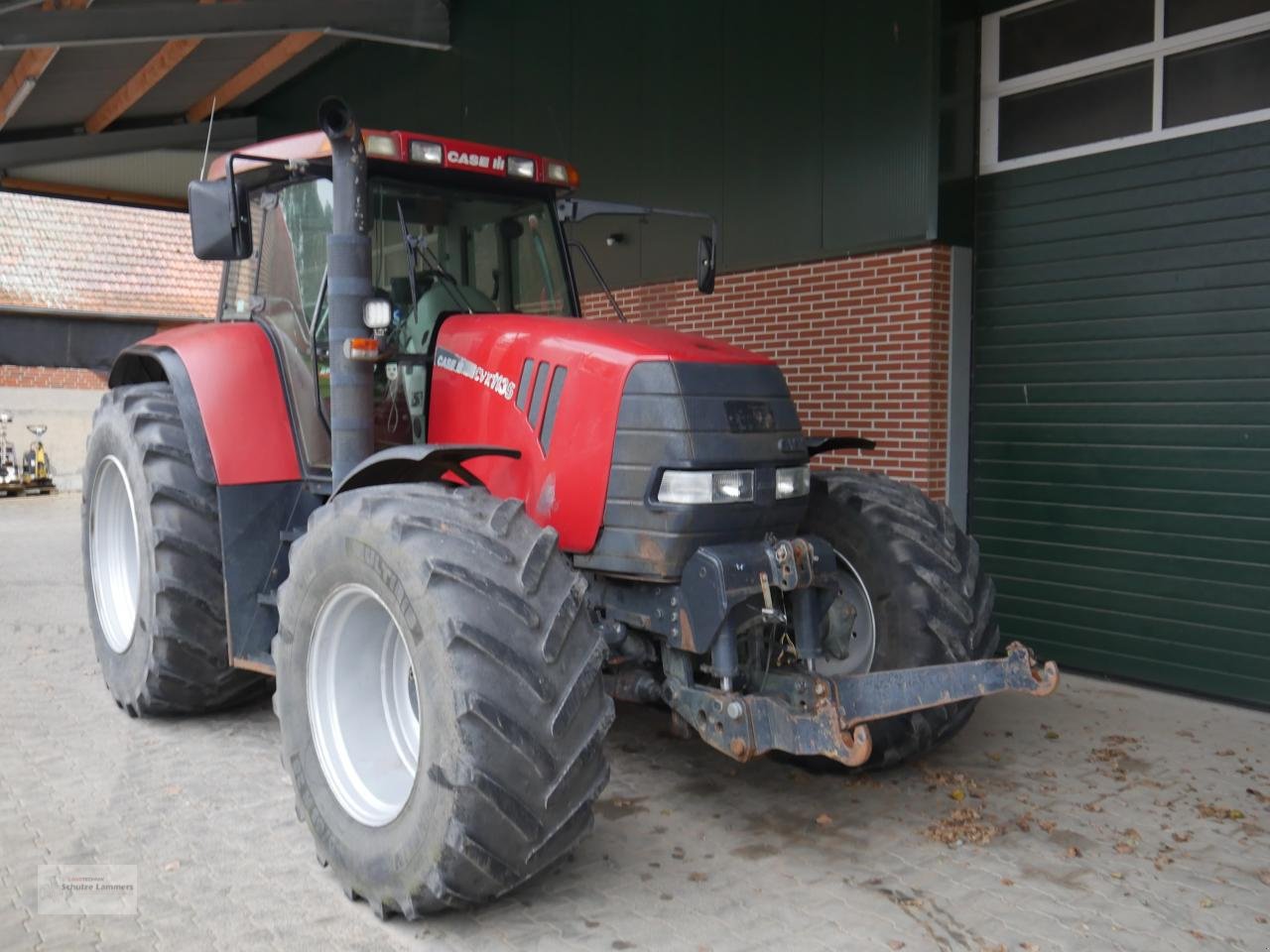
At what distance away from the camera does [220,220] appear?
4191mm

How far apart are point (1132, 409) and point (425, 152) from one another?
14.5ft

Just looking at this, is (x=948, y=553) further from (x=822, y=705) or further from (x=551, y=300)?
(x=551, y=300)

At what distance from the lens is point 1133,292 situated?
663 cm

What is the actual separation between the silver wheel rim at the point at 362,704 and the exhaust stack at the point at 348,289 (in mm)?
517

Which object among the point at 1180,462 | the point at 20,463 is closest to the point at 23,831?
the point at 1180,462

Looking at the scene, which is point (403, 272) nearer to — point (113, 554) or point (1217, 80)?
point (113, 554)

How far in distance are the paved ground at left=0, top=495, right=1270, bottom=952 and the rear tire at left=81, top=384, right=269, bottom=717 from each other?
0.20 meters

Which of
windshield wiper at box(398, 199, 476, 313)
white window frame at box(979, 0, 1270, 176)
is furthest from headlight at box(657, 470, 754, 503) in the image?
white window frame at box(979, 0, 1270, 176)

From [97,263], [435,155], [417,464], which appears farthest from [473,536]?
[97,263]

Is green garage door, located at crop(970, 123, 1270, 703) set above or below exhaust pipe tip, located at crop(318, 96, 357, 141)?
below

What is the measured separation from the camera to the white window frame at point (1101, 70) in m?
6.11

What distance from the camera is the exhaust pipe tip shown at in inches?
152

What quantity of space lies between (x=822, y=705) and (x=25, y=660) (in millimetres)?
5295

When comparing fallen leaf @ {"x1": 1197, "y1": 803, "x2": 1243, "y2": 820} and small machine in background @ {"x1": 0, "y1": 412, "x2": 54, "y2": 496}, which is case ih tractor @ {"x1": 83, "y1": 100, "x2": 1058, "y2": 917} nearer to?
fallen leaf @ {"x1": 1197, "y1": 803, "x2": 1243, "y2": 820}
